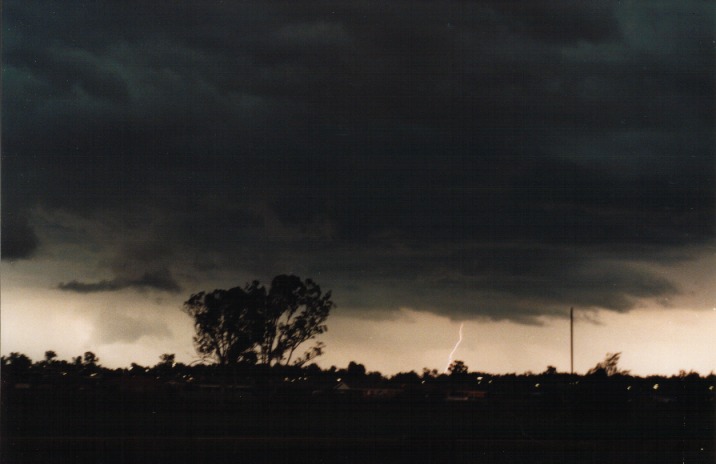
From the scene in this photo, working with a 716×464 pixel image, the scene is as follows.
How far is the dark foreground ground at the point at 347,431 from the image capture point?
1566cm

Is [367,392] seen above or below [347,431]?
above

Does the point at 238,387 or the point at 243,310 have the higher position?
the point at 243,310

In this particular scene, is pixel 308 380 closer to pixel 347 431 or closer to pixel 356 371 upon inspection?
pixel 356 371

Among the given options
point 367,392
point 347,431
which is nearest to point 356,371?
point 367,392

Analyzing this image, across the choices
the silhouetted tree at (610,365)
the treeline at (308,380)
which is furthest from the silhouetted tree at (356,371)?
the silhouetted tree at (610,365)

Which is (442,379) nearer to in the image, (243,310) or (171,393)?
(243,310)

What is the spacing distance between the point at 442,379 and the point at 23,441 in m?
36.0

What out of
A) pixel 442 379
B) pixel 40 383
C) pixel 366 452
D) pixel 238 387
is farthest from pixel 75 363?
pixel 366 452

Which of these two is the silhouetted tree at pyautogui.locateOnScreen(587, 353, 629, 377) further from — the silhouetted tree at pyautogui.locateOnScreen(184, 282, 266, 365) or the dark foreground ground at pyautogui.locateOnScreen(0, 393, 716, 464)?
the silhouetted tree at pyautogui.locateOnScreen(184, 282, 266, 365)

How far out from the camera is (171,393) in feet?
137

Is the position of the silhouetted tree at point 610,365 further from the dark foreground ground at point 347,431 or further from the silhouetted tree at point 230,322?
the silhouetted tree at point 230,322

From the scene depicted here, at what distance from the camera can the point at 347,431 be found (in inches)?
890

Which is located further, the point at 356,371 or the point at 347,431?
the point at 356,371

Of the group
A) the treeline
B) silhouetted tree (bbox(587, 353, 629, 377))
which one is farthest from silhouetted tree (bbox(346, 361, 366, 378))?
silhouetted tree (bbox(587, 353, 629, 377))
